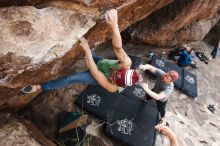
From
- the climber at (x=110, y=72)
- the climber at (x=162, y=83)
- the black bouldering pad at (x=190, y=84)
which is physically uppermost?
the climber at (x=110, y=72)

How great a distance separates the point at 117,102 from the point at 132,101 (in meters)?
0.44

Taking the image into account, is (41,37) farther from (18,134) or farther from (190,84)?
(190,84)

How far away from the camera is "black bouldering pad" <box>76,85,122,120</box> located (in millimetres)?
8547

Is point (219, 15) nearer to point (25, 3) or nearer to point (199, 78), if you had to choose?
point (199, 78)

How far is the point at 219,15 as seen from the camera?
13.0 meters

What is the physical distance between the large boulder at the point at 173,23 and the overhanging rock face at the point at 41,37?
15.3ft

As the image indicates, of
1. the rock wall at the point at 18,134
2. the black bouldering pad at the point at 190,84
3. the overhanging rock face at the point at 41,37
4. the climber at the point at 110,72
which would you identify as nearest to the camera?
the overhanging rock face at the point at 41,37

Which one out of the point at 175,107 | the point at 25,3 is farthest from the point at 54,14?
the point at 175,107

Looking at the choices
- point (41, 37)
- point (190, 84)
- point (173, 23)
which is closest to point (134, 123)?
point (190, 84)

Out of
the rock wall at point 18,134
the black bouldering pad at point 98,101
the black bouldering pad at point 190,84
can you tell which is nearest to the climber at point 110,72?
the rock wall at point 18,134

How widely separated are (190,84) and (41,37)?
6329 millimetres

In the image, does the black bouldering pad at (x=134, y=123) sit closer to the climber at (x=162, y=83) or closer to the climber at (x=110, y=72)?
the climber at (x=162, y=83)

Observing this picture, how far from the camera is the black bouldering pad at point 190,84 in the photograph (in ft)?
33.9

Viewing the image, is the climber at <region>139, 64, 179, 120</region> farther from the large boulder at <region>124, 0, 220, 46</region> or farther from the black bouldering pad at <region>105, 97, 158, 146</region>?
the large boulder at <region>124, 0, 220, 46</region>
